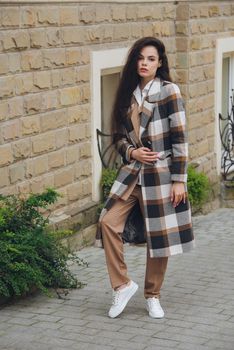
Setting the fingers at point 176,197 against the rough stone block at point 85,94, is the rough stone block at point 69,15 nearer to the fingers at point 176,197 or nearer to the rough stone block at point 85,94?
the rough stone block at point 85,94

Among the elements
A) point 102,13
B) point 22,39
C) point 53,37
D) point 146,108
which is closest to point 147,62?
point 146,108

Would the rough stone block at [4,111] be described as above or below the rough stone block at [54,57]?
below

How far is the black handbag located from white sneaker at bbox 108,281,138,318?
32cm

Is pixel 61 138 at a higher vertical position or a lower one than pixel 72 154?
higher

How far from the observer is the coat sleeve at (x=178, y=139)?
6.46 metres

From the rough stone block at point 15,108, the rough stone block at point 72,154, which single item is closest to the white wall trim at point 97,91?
the rough stone block at point 72,154

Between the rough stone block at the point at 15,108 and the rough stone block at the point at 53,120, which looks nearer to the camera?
the rough stone block at the point at 15,108

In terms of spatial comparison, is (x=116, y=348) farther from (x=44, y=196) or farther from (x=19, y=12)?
(x=19, y=12)

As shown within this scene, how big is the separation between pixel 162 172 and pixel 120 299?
3.11 ft

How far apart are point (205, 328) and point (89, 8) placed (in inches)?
144

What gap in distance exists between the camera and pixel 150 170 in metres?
6.54

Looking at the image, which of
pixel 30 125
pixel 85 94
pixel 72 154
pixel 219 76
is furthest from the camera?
pixel 219 76

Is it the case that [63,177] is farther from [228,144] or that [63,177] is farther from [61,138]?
[228,144]

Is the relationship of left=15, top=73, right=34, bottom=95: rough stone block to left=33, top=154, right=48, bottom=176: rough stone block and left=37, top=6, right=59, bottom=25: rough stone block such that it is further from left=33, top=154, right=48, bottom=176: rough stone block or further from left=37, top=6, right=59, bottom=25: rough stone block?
left=33, top=154, right=48, bottom=176: rough stone block
